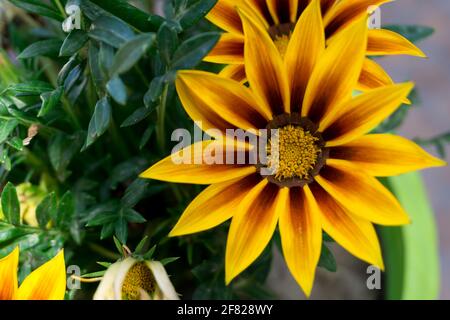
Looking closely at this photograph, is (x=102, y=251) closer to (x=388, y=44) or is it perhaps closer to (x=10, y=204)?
(x=10, y=204)

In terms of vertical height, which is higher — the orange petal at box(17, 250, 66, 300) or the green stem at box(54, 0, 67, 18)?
the green stem at box(54, 0, 67, 18)

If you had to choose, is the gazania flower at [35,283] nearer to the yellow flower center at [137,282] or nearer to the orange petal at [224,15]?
the yellow flower center at [137,282]

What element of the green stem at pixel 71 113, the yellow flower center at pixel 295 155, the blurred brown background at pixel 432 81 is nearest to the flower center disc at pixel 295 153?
the yellow flower center at pixel 295 155

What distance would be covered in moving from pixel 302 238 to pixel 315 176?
6 cm

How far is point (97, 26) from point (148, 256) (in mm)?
171

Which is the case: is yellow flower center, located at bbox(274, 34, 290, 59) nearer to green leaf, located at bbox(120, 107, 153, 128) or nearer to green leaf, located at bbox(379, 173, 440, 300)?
green leaf, located at bbox(120, 107, 153, 128)

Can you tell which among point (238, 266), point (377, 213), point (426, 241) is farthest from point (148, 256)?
point (426, 241)

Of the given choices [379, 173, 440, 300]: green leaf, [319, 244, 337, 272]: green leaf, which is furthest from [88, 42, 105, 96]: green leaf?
[379, 173, 440, 300]: green leaf

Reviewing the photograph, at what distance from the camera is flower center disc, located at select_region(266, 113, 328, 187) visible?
501 mm

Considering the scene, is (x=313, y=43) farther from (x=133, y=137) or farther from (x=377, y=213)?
(x=133, y=137)

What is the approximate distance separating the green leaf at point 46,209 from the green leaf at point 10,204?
25mm

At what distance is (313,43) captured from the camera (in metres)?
0.45
